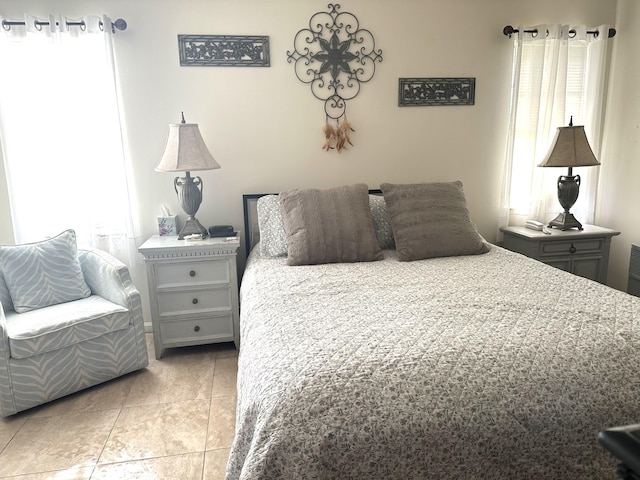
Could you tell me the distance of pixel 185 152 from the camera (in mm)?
2645

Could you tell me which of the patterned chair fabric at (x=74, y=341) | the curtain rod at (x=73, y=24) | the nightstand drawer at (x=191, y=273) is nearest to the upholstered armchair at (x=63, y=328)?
the patterned chair fabric at (x=74, y=341)

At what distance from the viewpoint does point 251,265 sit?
2551mm

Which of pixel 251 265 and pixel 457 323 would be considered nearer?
pixel 457 323

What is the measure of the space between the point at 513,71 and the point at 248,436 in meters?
3.01

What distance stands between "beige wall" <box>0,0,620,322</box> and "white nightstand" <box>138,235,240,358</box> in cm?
45

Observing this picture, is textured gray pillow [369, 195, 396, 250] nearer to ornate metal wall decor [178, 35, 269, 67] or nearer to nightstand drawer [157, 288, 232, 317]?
nightstand drawer [157, 288, 232, 317]

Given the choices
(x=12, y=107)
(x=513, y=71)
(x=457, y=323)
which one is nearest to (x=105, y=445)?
(x=457, y=323)

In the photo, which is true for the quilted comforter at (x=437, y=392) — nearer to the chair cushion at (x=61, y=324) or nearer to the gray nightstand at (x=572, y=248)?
the chair cushion at (x=61, y=324)

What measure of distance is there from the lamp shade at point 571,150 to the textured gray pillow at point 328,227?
4.50 feet

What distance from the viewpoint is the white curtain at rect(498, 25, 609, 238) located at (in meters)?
3.12

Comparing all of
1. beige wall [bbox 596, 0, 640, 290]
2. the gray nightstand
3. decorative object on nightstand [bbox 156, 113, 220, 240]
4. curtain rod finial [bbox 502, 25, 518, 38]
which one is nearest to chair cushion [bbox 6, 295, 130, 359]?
decorative object on nightstand [bbox 156, 113, 220, 240]

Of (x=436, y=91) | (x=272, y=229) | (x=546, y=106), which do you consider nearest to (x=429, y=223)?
(x=272, y=229)

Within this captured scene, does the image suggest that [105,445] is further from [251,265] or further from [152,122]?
[152,122]

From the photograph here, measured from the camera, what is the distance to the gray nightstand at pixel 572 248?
2.98m
